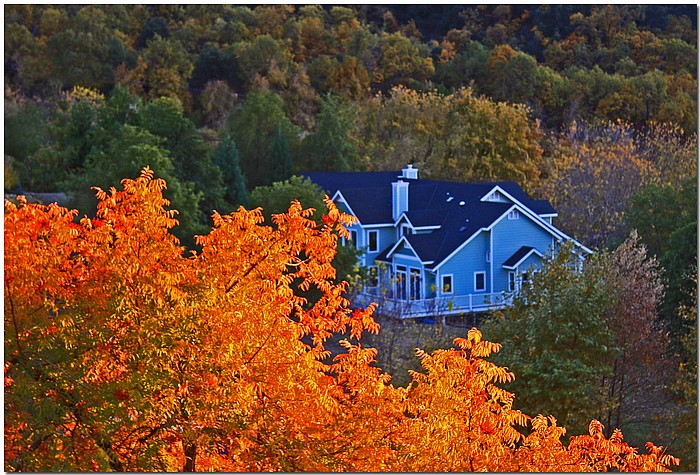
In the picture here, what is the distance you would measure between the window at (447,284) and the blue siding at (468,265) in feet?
0.36

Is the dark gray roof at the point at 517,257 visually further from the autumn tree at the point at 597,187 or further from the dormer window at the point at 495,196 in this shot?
the autumn tree at the point at 597,187

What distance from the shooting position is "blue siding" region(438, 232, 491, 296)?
32594 mm

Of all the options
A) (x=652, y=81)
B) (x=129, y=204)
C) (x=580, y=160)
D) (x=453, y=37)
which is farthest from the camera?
(x=453, y=37)

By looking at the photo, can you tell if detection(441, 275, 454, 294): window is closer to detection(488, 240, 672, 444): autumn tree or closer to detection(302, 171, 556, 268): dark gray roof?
detection(302, 171, 556, 268): dark gray roof

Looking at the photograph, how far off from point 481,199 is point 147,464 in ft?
88.0

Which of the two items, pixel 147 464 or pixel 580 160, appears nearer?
pixel 147 464

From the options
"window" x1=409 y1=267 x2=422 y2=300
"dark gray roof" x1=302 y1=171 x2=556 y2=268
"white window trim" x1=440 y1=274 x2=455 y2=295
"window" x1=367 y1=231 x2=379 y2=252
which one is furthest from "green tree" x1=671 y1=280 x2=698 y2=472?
"window" x1=367 y1=231 x2=379 y2=252

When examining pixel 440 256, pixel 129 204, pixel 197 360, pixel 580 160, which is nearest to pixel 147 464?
pixel 197 360

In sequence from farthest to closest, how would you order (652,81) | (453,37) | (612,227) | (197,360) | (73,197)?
(453,37) → (652,81) → (612,227) → (73,197) → (197,360)

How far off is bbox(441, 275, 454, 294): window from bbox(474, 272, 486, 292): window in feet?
3.19

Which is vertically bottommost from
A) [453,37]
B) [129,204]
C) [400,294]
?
[400,294]

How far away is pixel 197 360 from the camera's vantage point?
28.4ft

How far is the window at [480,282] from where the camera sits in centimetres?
3307

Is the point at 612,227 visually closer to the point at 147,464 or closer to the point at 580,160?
the point at 580,160
